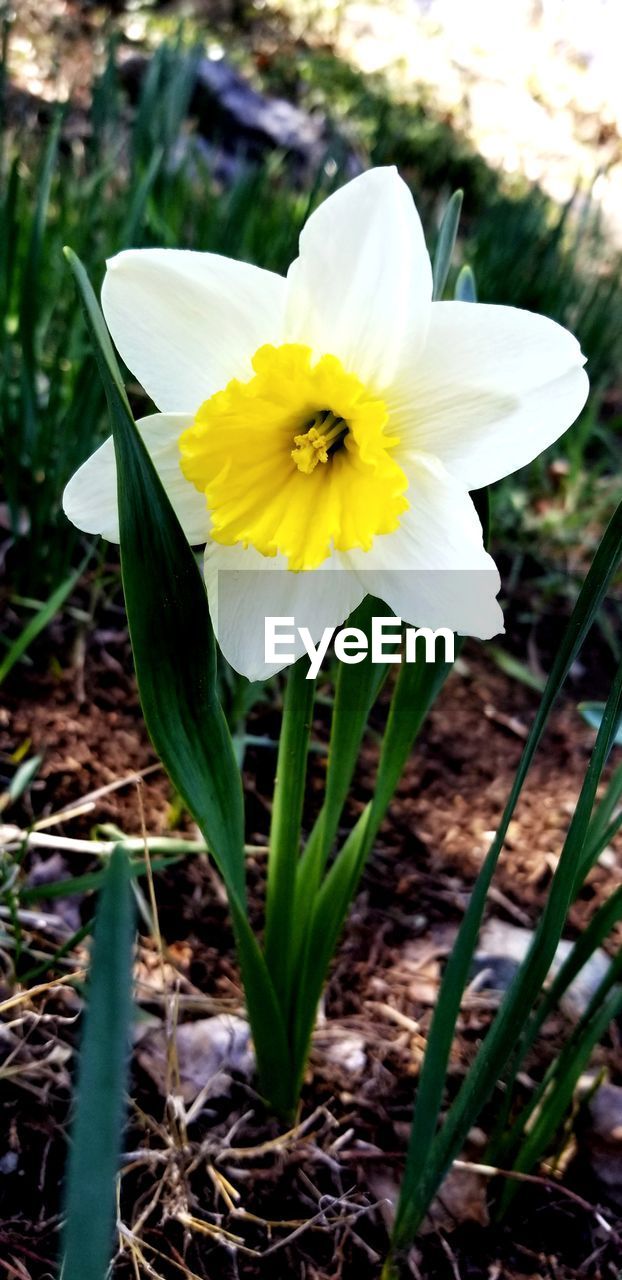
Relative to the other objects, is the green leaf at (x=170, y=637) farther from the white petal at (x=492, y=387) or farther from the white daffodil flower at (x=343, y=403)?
the white petal at (x=492, y=387)

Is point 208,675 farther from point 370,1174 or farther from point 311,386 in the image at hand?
point 370,1174

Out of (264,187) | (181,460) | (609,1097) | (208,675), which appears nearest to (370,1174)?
(609,1097)

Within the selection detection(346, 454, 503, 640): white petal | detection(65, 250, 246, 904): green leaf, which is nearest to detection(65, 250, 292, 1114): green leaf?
detection(65, 250, 246, 904): green leaf

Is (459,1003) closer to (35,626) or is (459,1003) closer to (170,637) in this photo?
(170,637)

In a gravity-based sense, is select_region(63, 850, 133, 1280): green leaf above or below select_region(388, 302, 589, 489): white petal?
below

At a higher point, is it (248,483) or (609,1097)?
(248,483)

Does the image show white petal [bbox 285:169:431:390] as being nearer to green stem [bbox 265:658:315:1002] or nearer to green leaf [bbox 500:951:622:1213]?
green stem [bbox 265:658:315:1002]
